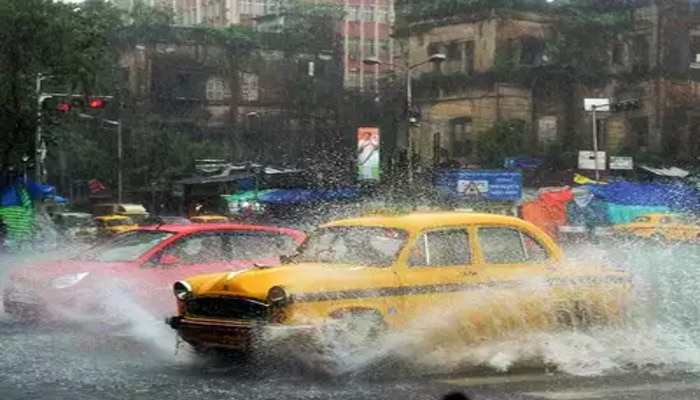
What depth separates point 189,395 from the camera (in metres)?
7.33

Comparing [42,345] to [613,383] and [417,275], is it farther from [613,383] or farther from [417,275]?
[613,383]

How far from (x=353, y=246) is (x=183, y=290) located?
1607mm

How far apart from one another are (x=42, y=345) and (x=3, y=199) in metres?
21.6

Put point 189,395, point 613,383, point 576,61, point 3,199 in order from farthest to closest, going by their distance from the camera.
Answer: point 576,61 → point 3,199 → point 613,383 → point 189,395

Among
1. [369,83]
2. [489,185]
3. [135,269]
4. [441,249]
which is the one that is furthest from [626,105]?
[441,249]

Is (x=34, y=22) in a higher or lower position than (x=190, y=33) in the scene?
lower

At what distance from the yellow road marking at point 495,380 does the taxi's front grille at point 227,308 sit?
165cm

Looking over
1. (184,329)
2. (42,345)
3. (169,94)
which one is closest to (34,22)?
(42,345)

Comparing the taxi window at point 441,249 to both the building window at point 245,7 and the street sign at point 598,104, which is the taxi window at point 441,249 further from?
the building window at point 245,7

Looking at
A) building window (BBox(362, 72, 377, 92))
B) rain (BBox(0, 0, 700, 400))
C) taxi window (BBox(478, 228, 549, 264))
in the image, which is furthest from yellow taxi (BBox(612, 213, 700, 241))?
building window (BBox(362, 72, 377, 92))

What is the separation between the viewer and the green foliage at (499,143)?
165 ft

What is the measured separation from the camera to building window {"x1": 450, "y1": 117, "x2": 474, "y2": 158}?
5356cm

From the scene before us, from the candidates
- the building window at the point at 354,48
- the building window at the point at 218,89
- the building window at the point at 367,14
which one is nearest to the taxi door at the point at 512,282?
the building window at the point at 218,89

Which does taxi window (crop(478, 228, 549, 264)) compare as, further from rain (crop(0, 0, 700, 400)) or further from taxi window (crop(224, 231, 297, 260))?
taxi window (crop(224, 231, 297, 260))
